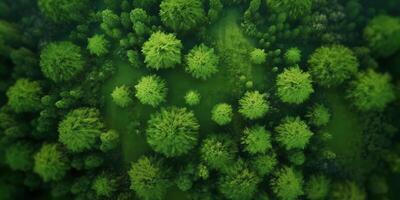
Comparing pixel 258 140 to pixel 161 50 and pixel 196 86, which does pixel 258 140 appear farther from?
pixel 161 50

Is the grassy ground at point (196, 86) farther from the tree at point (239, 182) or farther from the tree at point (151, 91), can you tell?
the tree at point (239, 182)

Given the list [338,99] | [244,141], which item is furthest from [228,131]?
[338,99]

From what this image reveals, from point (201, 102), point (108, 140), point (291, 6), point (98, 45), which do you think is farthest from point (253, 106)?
point (98, 45)

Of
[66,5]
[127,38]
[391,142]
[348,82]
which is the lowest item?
[391,142]

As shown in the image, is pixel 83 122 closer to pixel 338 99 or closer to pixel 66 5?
pixel 66 5

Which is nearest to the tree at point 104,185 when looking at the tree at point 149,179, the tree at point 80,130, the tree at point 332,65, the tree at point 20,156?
the tree at point 149,179

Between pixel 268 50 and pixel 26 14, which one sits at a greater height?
pixel 26 14
